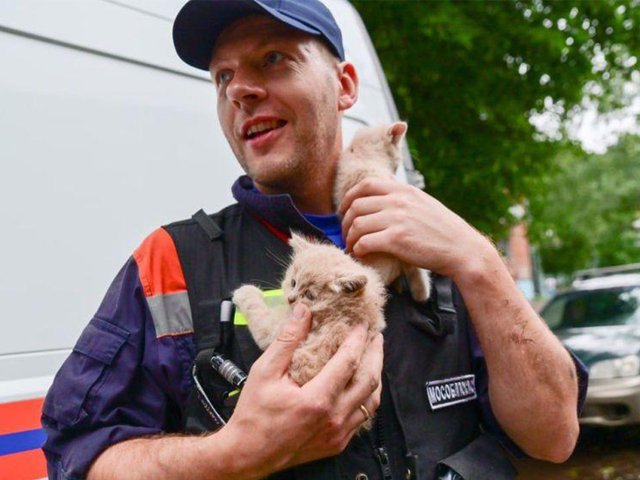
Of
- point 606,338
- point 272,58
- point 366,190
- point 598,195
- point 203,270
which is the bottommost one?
point 606,338

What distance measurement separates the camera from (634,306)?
9.29m

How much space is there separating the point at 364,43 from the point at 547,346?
121 inches

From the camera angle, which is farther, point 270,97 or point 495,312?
point 270,97

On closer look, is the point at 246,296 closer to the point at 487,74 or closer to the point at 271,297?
the point at 271,297

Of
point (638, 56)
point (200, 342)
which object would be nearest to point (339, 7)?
point (200, 342)

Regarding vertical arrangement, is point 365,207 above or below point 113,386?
above

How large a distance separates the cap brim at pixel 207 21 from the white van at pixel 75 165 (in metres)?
0.67

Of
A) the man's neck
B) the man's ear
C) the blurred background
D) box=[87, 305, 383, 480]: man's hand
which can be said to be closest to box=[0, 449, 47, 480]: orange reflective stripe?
box=[87, 305, 383, 480]: man's hand

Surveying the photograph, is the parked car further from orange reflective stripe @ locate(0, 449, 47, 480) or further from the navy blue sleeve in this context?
the navy blue sleeve

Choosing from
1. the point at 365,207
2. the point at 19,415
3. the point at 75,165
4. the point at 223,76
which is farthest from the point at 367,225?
the point at 19,415

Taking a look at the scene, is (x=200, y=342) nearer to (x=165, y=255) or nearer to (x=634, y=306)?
(x=165, y=255)

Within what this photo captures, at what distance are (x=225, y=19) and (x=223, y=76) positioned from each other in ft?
0.55

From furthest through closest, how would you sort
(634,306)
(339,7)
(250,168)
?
1. (634,306)
2. (339,7)
3. (250,168)

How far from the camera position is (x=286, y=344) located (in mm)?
1577
